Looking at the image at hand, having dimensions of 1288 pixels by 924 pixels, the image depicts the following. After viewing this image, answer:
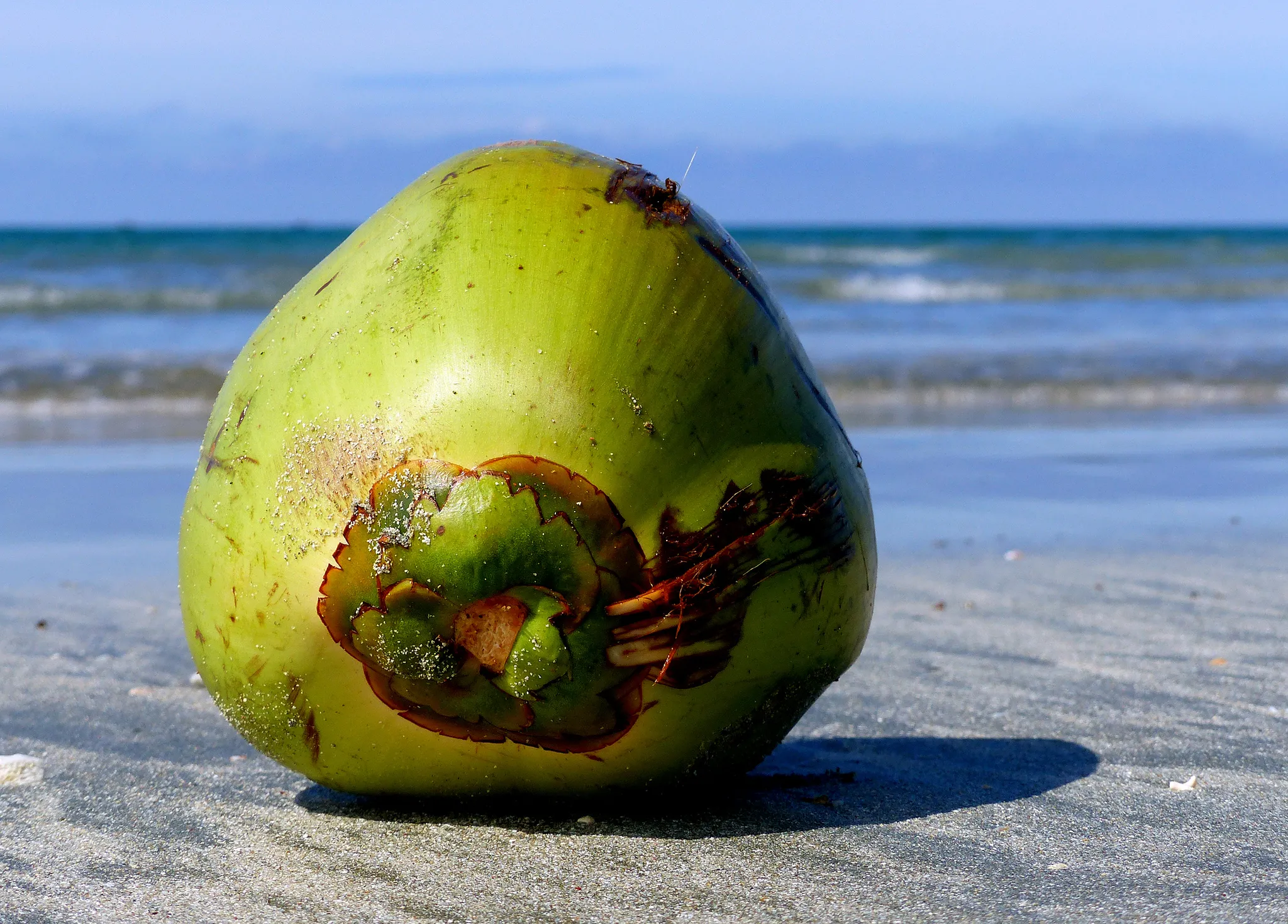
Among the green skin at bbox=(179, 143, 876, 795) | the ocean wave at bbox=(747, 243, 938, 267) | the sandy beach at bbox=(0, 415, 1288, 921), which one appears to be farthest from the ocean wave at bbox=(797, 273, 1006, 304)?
the green skin at bbox=(179, 143, 876, 795)

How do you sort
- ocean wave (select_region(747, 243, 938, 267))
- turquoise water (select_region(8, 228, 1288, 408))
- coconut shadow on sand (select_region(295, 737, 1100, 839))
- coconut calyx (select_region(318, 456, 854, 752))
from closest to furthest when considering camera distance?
coconut calyx (select_region(318, 456, 854, 752)) → coconut shadow on sand (select_region(295, 737, 1100, 839)) → turquoise water (select_region(8, 228, 1288, 408)) → ocean wave (select_region(747, 243, 938, 267))

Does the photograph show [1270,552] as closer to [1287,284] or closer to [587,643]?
[587,643]

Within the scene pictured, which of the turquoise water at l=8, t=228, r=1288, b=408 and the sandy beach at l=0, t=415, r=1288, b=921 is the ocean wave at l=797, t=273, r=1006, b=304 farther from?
the sandy beach at l=0, t=415, r=1288, b=921

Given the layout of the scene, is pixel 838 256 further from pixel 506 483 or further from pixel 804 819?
pixel 506 483

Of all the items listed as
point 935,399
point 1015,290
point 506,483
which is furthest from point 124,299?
point 506,483

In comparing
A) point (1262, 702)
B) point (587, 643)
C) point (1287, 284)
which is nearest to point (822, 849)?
point (587, 643)

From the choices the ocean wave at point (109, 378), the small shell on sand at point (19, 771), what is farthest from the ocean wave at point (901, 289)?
the small shell on sand at point (19, 771)
